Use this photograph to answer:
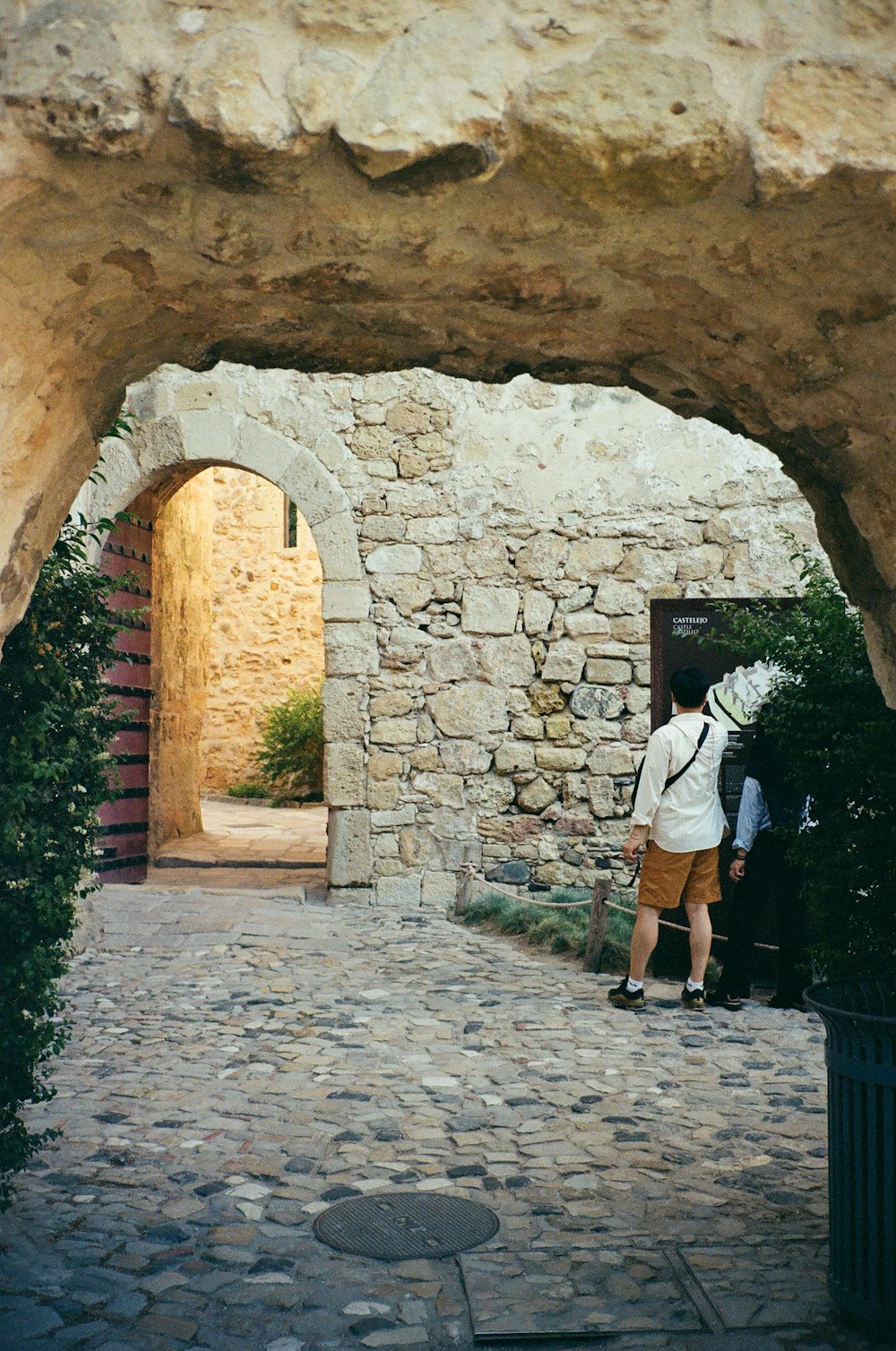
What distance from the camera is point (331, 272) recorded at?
228 centimetres

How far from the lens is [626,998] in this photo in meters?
5.75

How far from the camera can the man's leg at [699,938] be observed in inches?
226

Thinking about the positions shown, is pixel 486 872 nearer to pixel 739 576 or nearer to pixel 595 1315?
pixel 739 576

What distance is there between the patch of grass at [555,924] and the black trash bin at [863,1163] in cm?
402

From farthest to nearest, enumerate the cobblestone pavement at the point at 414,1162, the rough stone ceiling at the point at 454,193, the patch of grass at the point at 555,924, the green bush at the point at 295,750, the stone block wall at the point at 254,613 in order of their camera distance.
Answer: the stone block wall at the point at 254,613, the green bush at the point at 295,750, the patch of grass at the point at 555,924, the cobblestone pavement at the point at 414,1162, the rough stone ceiling at the point at 454,193

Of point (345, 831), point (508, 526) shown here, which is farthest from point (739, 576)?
point (345, 831)

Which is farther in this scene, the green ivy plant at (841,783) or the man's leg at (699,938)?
the man's leg at (699,938)

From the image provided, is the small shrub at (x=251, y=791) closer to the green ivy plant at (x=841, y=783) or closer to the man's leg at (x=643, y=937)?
the man's leg at (x=643, y=937)

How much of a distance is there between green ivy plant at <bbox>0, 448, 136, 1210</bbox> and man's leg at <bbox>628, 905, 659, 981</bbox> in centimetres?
310

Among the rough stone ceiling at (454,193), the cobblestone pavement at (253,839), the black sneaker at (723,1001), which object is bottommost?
the black sneaker at (723,1001)

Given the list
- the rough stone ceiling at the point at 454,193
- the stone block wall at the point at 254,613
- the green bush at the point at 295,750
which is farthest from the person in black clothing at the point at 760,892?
the stone block wall at the point at 254,613

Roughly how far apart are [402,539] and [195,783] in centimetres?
460

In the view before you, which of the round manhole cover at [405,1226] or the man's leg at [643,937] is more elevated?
the man's leg at [643,937]

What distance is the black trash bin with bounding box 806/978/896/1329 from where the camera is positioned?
252 cm
